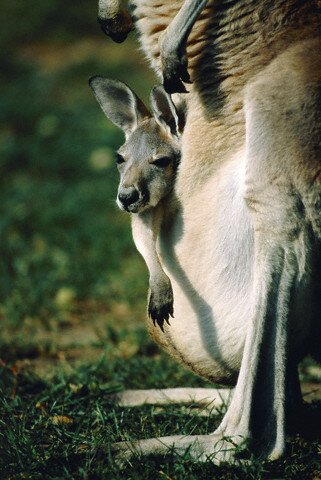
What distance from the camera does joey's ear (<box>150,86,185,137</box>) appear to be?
324cm

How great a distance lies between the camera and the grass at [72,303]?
2.82 meters

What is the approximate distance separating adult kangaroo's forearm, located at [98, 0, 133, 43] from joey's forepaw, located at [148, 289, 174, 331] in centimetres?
109

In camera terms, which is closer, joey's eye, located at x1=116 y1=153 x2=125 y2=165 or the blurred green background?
joey's eye, located at x1=116 y1=153 x2=125 y2=165

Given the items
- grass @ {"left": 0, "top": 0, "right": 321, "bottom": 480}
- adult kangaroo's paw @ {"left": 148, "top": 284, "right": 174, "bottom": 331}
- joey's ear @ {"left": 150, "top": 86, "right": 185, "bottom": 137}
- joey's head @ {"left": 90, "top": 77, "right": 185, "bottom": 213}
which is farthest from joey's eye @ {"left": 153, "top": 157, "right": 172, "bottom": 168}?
grass @ {"left": 0, "top": 0, "right": 321, "bottom": 480}

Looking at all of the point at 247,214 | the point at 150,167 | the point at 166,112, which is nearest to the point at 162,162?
the point at 150,167

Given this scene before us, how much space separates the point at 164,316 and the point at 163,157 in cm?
65

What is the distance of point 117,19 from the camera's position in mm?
3336

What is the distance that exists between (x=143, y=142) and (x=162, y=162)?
5.4 inches

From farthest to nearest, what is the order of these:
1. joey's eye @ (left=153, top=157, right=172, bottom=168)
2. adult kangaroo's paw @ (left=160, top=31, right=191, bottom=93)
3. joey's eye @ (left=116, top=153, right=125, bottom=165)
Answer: joey's eye @ (left=116, top=153, right=125, bottom=165), joey's eye @ (left=153, top=157, right=172, bottom=168), adult kangaroo's paw @ (left=160, top=31, right=191, bottom=93)

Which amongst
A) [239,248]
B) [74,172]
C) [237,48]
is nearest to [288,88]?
[237,48]

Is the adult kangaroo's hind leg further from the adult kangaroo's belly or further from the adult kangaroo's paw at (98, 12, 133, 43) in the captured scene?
the adult kangaroo's paw at (98, 12, 133, 43)

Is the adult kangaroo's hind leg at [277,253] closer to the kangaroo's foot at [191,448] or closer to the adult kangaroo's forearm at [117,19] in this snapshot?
the kangaroo's foot at [191,448]

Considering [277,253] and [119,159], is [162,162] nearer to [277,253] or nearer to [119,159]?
[119,159]

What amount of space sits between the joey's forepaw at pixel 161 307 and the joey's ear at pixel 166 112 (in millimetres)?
677
